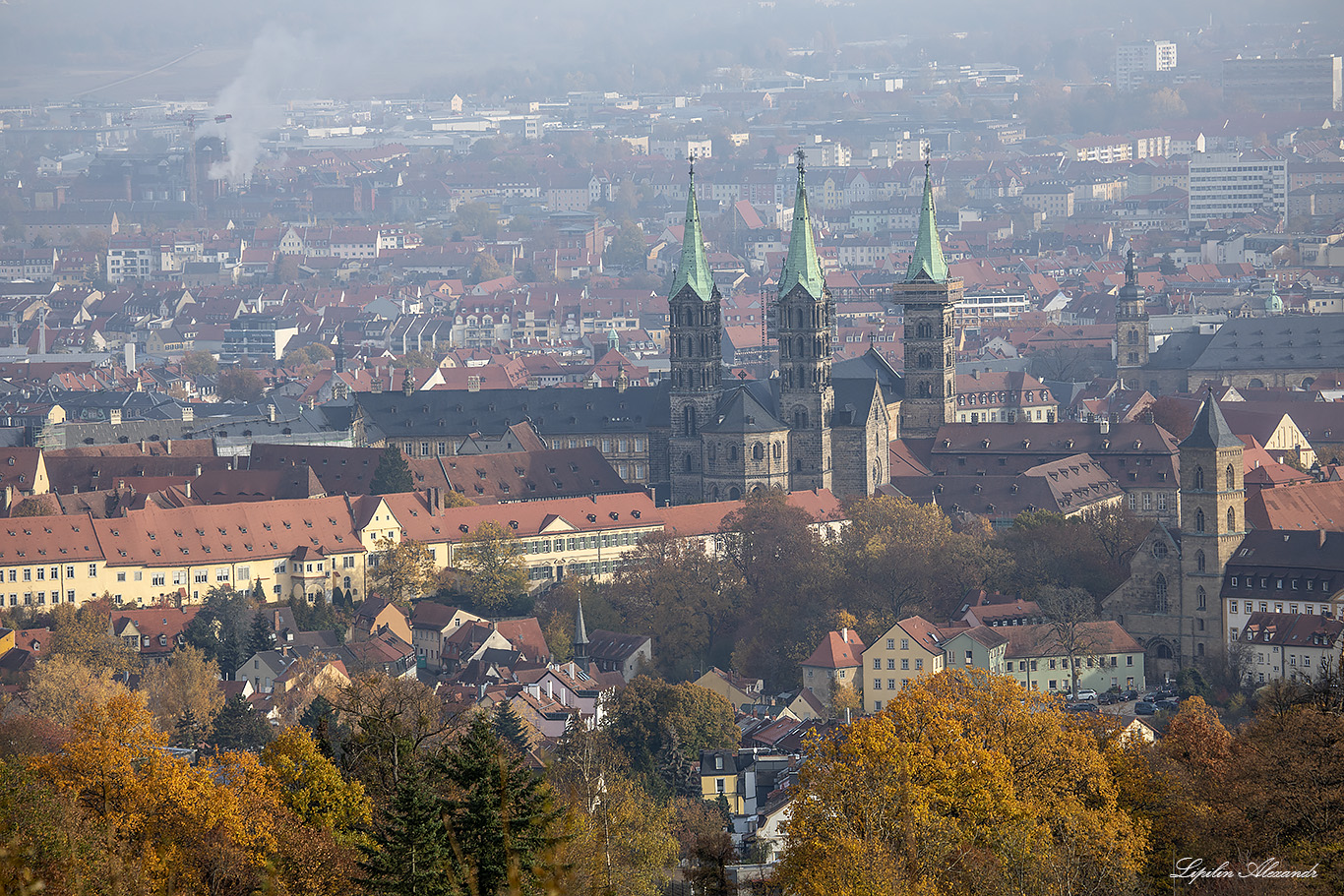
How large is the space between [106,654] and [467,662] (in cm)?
1115

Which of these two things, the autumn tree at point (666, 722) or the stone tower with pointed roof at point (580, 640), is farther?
the stone tower with pointed roof at point (580, 640)

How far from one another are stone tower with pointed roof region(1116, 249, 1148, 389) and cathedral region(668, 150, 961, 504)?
41.8m

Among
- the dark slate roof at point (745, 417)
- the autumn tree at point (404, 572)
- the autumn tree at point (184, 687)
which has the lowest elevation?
the autumn tree at point (404, 572)

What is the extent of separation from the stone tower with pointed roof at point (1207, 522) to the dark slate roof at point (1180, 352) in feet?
217

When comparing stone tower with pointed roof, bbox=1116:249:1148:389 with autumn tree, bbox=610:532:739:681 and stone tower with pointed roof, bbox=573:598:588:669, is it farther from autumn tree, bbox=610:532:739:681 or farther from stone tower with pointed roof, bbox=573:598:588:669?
stone tower with pointed roof, bbox=573:598:588:669

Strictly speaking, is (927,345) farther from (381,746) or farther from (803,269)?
(381,746)

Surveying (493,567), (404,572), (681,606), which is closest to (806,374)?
(493,567)

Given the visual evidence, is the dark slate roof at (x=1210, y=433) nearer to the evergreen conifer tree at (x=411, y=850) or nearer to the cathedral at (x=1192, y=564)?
the cathedral at (x=1192, y=564)

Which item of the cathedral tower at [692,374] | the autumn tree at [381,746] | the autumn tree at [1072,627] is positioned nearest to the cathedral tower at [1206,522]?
the autumn tree at [1072,627]

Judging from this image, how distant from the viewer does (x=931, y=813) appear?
5356 cm

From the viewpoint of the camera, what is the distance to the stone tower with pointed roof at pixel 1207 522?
88.1 metres

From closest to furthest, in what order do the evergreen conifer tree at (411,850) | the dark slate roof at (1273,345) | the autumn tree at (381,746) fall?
the evergreen conifer tree at (411,850) < the autumn tree at (381,746) < the dark slate roof at (1273,345)

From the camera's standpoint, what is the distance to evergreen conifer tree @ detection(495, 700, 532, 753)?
7114 cm

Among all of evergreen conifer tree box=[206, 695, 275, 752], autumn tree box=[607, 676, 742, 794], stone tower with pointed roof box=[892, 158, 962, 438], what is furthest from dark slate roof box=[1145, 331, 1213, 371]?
evergreen conifer tree box=[206, 695, 275, 752]
